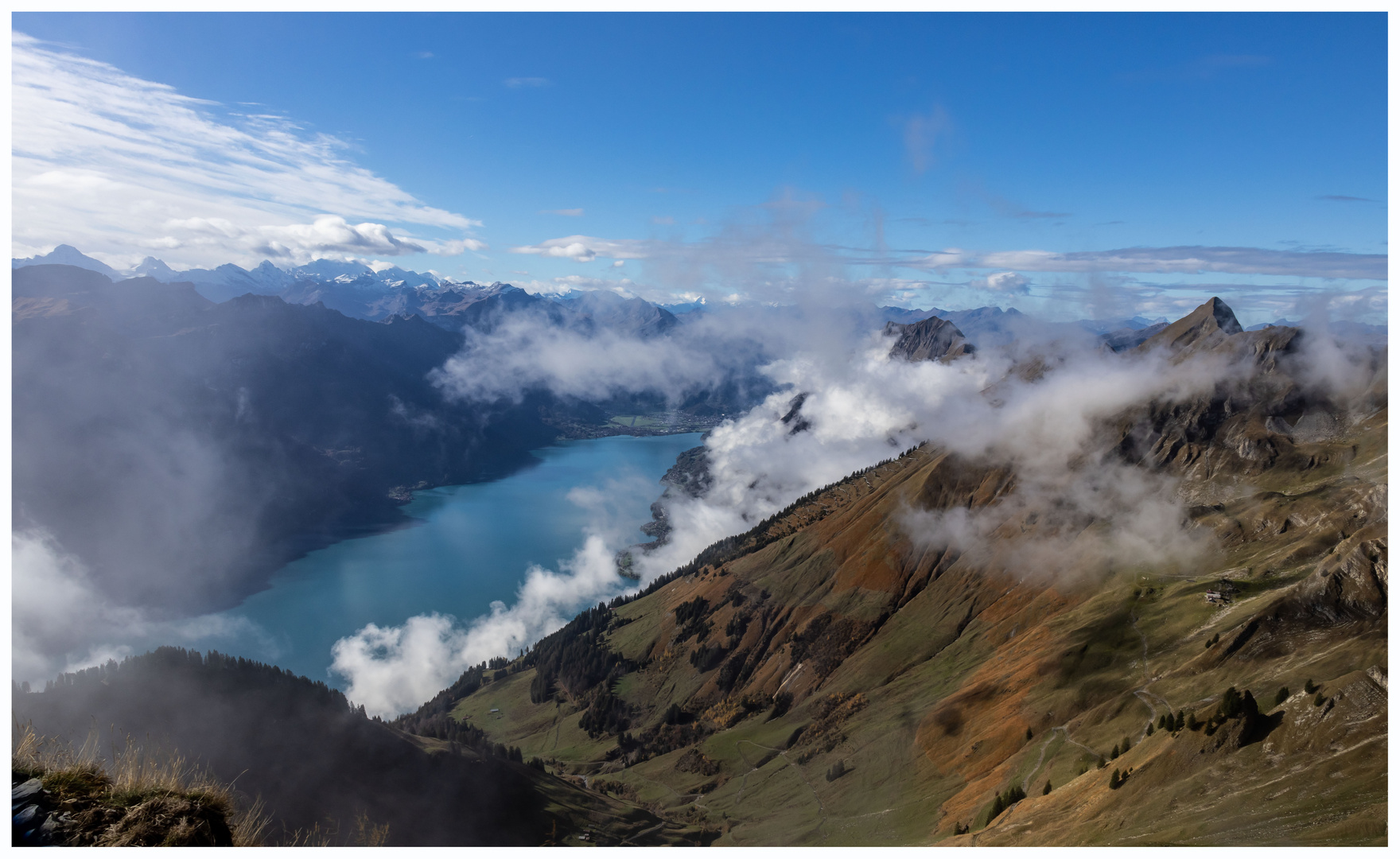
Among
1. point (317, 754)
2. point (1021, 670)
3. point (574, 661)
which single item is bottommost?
point (574, 661)

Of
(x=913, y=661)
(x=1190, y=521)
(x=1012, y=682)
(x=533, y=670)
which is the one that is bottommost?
(x=533, y=670)

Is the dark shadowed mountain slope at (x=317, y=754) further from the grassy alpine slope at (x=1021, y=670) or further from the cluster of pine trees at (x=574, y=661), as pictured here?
the cluster of pine trees at (x=574, y=661)

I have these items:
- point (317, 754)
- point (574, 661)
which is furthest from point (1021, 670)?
point (574, 661)

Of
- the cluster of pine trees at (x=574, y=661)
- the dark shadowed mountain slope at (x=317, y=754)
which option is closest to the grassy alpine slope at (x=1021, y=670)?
the cluster of pine trees at (x=574, y=661)

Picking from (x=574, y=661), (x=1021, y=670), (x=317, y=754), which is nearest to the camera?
(x=317, y=754)

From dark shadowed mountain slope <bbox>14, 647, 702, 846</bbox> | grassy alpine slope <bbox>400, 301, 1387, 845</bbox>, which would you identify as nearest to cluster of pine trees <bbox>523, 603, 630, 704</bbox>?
grassy alpine slope <bbox>400, 301, 1387, 845</bbox>

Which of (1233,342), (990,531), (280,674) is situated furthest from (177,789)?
(1233,342)

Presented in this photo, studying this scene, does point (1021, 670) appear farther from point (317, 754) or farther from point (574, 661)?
point (574, 661)

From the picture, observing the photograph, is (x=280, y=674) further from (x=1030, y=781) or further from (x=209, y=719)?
(x=1030, y=781)

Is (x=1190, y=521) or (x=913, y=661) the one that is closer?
(x=1190, y=521)
